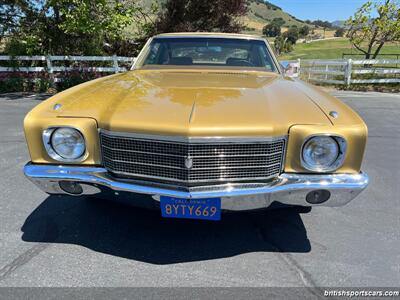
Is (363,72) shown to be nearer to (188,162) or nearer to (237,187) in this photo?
(237,187)

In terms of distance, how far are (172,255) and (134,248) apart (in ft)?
1.02

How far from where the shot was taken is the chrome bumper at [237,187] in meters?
2.29

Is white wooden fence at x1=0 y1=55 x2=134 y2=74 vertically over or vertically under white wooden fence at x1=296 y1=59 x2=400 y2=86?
over

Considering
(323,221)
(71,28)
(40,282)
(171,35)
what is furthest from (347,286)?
(71,28)

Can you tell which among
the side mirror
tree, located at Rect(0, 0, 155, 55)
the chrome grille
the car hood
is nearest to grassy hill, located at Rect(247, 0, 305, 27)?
tree, located at Rect(0, 0, 155, 55)

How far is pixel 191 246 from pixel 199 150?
3.03 feet

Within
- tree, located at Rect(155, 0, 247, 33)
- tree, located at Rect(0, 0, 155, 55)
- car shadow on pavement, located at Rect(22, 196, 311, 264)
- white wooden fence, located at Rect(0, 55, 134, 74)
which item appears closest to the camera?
car shadow on pavement, located at Rect(22, 196, 311, 264)

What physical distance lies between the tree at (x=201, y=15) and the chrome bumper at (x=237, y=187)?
12116 millimetres

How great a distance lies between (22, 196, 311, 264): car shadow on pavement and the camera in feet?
8.80

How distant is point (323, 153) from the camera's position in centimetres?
238

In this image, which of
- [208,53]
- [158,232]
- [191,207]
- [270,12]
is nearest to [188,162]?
[191,207]

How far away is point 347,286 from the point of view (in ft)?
7.57

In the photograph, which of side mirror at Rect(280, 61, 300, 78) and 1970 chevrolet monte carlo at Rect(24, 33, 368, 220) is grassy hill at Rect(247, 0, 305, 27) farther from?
1970 chevrolet monte carlo at Rect(24, 33, 368, 220)

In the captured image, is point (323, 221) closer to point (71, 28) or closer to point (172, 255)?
point (172, 255)
